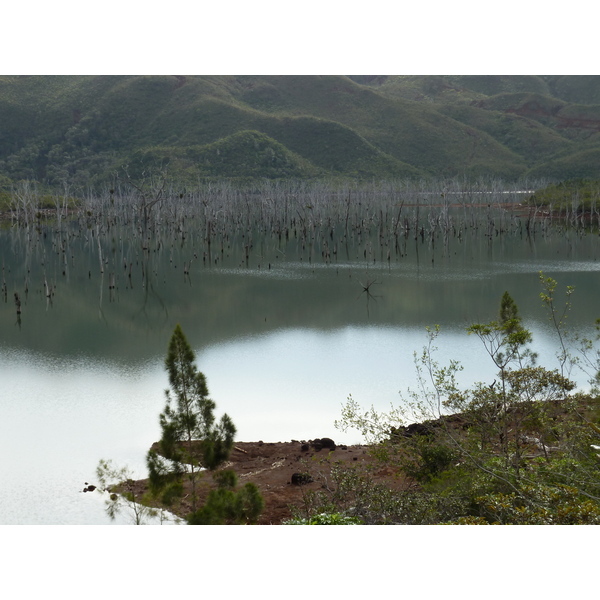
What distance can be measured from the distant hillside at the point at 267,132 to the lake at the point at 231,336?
123ft

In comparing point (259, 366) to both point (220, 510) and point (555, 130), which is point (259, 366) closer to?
point (220, 510)

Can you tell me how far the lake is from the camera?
9.91 m

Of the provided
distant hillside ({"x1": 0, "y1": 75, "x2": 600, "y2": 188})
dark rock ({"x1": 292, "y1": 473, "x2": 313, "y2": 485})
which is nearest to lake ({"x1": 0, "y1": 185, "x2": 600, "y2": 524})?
dark rock ({"x1": 292, "y1": 473, "x2": 313, "y2": 485})

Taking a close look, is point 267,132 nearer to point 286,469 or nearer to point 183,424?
point 286,469

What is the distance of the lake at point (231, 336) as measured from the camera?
390 inches

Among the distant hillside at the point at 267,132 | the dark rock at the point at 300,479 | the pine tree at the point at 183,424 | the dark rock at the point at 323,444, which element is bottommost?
the dark rock at the point at 300,479

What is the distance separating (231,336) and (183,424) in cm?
972

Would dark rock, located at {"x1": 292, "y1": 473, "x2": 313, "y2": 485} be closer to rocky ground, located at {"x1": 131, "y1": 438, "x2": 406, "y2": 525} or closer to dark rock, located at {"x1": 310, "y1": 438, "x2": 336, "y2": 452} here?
rocky ground, located at {"x1": 131, "y1": 438, "x2": 406, "y2": 525}

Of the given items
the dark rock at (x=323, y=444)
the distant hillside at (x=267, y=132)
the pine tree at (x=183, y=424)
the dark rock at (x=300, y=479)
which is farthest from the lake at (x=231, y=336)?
the distant hillside at (x=267, y=132)

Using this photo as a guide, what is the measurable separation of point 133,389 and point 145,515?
4957mm

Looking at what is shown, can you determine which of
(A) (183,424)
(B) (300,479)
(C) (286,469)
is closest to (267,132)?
(C) (286,469)

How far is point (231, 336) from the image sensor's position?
16.4 m

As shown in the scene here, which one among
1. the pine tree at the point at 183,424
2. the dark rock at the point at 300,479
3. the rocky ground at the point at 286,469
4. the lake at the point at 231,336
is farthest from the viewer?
the lake at the point at 231,336

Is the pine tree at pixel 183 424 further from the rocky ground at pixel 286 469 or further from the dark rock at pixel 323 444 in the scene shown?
the dark rock at pixel 323 444
